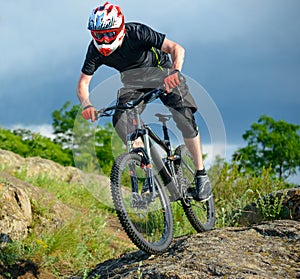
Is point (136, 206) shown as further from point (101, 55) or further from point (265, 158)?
point (265, 158)

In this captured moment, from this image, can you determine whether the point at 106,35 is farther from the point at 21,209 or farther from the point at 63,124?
the point at 63,124

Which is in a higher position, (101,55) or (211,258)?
(101,55)

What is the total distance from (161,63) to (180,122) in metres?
0.73

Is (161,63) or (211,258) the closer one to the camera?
(211,258)

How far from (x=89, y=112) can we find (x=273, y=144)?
2315 cm

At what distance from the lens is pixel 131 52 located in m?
4.86

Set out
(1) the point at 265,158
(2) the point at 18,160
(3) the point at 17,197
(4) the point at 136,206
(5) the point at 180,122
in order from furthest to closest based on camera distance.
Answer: (1) the point at 265,158, (2) the point at 18,160, (3) the point at 17,197, (5) the point at 180,122, (4) the point at 136,206

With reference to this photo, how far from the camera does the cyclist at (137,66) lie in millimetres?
4586

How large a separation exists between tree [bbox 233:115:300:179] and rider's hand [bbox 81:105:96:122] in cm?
2141

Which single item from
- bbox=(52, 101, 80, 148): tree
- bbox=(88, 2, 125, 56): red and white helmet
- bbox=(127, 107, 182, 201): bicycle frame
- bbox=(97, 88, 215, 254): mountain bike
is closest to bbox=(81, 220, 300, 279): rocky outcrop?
bbox=(97, 88, 215, 254): mountain bike

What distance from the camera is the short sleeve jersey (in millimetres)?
4820

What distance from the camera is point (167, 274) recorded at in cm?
356

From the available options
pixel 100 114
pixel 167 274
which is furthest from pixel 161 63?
pixel 167 274

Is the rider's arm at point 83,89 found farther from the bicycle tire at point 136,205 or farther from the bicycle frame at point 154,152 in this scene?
the bicycle tire at point 136,205
